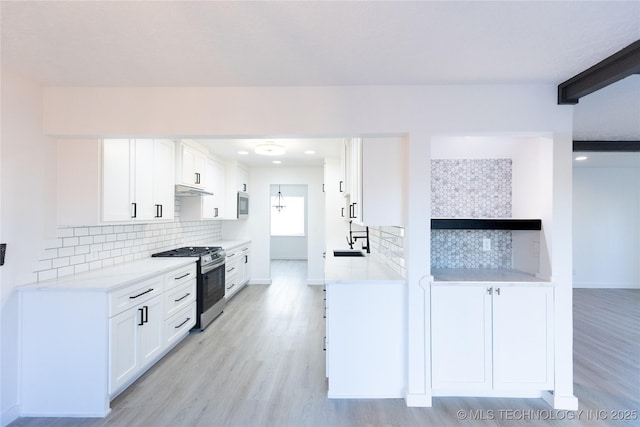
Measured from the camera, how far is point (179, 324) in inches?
132

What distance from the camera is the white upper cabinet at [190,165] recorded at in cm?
384

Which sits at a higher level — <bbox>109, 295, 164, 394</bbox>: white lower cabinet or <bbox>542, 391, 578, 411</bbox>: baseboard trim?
<bbox>109, 295, 164, 394</bbox>: white lower cabinet

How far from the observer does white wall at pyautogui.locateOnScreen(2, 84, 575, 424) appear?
2.31 meters

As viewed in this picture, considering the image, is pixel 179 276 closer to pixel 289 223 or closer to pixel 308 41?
pixel 308 41

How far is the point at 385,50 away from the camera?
1.82 metres

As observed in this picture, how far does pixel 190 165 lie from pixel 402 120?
2941mm

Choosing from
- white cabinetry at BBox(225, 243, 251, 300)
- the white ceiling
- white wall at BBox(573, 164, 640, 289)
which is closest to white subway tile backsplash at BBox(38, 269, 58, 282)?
the white ceiling

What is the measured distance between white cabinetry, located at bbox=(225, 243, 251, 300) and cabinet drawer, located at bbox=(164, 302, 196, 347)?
124 centimetres

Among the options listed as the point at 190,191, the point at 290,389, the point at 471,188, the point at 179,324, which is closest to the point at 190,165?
the point at 190,191

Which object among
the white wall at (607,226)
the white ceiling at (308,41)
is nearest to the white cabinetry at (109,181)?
→ the white ceiling at (308,41)

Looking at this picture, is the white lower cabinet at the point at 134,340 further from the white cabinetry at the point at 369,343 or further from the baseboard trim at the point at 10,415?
the white cabinetry at the point at 369,343

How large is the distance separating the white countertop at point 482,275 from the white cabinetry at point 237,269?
3.38 m

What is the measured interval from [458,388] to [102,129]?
131 inches

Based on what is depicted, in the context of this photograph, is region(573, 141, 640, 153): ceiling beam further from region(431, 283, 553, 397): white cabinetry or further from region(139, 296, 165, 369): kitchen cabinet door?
region(139, 296, 165, 369): kitchen cabinet door
